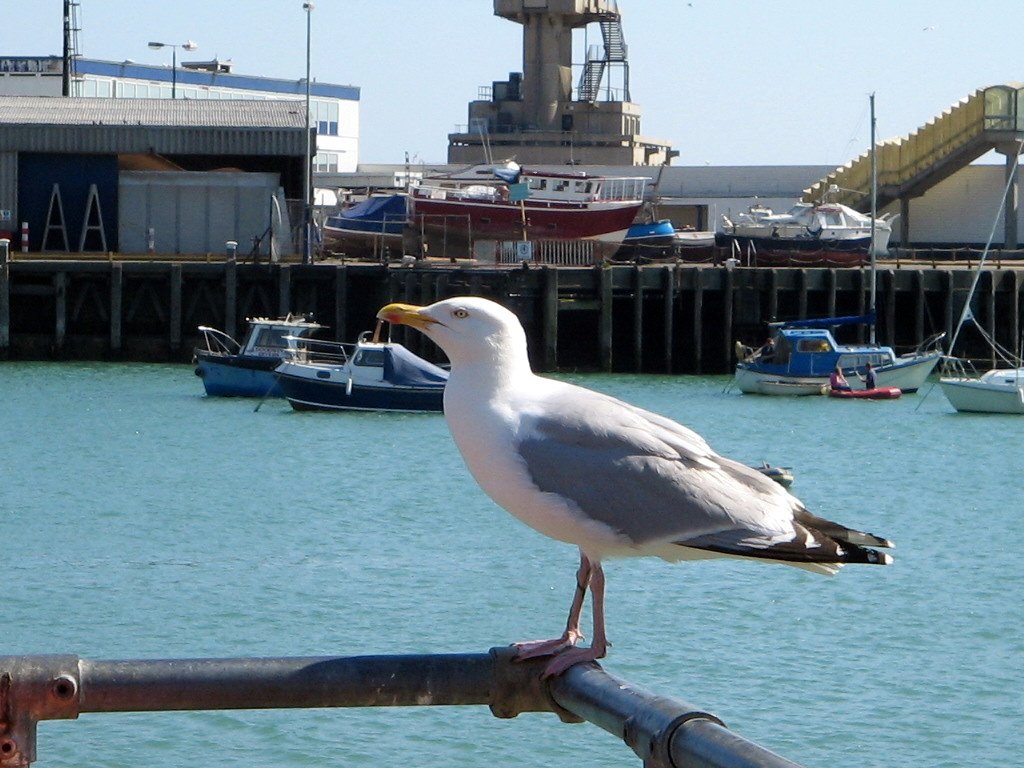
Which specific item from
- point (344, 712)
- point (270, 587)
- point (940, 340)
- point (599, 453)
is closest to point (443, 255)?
point (940, 340)

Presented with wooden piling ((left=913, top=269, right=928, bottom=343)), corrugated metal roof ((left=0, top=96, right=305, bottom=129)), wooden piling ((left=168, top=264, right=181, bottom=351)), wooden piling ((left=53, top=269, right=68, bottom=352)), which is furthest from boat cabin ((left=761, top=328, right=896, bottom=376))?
wooden piling ((left=53, top=269, right=68, bottom=352))

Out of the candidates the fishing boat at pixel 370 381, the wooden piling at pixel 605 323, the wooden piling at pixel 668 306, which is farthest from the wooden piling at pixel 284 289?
the wooden piling at pixel 668 306

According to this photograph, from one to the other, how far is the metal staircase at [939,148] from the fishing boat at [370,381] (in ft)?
92.6

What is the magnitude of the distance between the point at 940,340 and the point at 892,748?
40.3 metres

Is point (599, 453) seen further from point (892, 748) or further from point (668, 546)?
point (892, 748)

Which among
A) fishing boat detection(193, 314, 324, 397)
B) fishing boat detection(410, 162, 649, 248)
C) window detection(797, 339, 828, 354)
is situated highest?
fishing boat detection(410, 162, 649, 248)

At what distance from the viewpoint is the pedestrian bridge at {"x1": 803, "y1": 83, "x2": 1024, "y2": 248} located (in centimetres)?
6394

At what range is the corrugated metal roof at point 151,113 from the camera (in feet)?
201

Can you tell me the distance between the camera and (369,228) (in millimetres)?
61031

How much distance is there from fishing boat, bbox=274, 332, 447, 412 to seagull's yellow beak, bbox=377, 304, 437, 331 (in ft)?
121

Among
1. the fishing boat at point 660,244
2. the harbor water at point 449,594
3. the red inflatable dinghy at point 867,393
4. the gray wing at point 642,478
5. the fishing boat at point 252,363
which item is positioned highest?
the fishing boat at point 660,244

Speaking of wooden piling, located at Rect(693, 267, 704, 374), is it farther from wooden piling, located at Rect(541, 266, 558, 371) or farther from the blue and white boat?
wooden piling, located at Rect(541, 266, 558, 371)

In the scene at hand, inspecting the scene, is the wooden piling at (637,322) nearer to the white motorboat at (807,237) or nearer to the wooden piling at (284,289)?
the white motorboat at (807,237)

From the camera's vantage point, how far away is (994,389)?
4428 centimetres
